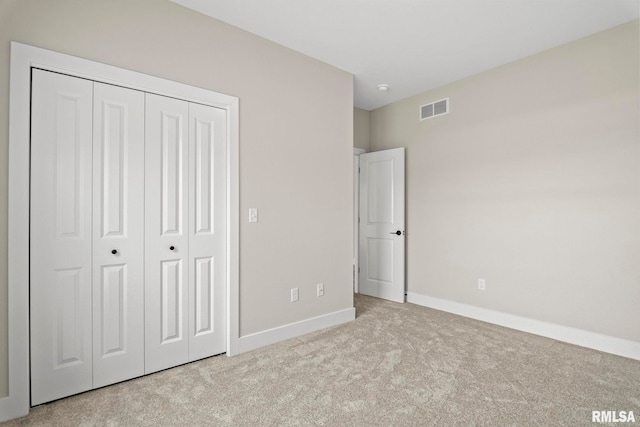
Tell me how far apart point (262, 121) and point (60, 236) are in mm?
1679

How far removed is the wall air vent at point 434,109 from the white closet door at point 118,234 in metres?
3.18

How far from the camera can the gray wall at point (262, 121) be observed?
198 centimetres

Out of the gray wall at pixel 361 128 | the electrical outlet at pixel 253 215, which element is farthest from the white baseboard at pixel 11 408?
the gray wall at pixel 361 128

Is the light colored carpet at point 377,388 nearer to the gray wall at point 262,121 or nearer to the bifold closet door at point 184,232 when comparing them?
the bifold closet door at point 184,232

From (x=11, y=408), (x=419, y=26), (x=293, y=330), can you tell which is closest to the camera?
(x=11, y=408)

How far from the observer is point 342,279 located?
3.50 m

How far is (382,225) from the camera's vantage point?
4461 millimetres

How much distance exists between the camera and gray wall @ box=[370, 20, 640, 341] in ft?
8.78

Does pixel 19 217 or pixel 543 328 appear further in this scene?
pixel 543 328

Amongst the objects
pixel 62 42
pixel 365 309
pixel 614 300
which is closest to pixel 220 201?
pixel 62 42

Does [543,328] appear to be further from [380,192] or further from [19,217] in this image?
[19,217]

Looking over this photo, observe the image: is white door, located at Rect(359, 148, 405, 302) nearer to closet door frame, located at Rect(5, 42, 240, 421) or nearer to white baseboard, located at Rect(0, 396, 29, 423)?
closet door frame, located at Rect(5, 42, 240, 421)

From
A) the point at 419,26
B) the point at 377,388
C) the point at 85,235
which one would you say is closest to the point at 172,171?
the point at 85,235

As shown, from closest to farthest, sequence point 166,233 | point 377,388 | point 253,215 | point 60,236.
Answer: point 60,236 < point 377,388 < point 166,233 < point 253,215
